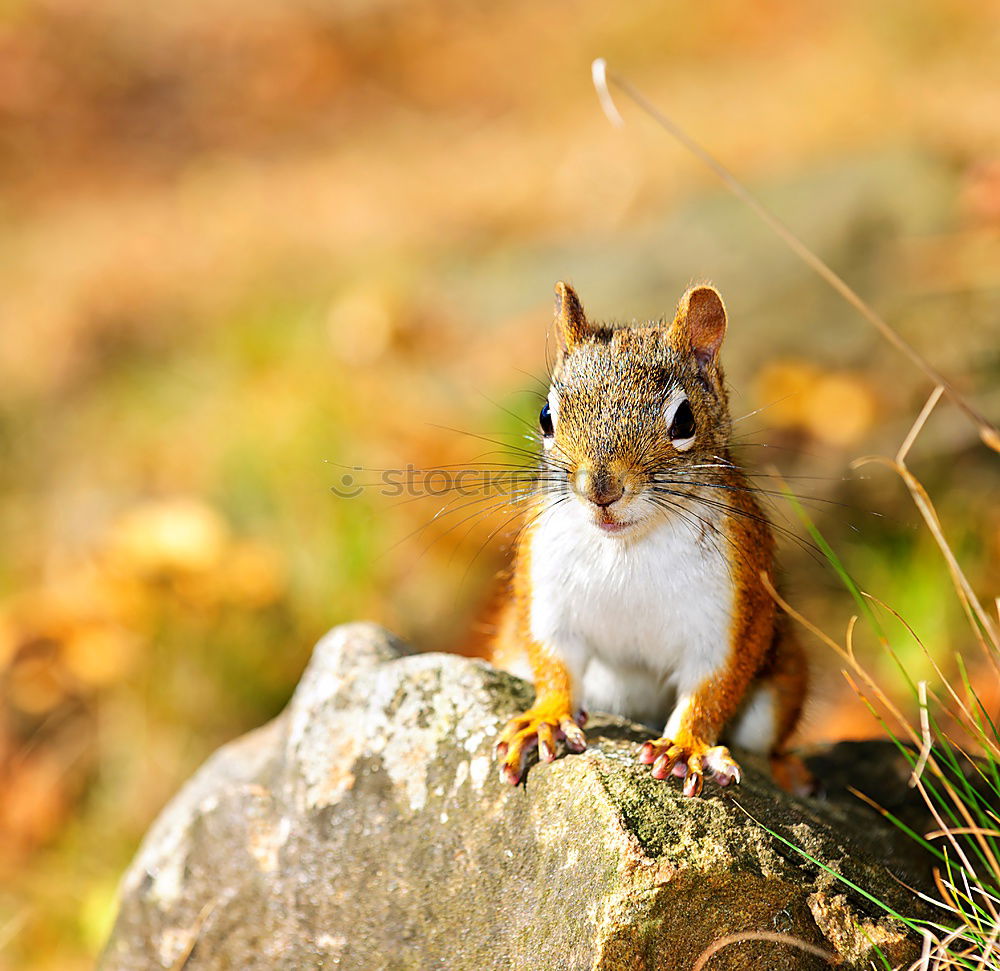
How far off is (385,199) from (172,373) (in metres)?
2.94

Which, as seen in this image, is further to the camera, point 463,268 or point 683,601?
point 463,268

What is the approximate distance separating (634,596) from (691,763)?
1.24ft

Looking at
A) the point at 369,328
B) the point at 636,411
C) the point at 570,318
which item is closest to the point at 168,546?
the point at 369,328

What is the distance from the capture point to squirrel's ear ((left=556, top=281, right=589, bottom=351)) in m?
2.71

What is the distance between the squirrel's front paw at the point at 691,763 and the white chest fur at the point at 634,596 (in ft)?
0.66

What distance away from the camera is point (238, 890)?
2.74 m

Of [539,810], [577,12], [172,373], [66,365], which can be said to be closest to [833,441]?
[539,810]

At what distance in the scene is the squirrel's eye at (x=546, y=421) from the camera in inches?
102

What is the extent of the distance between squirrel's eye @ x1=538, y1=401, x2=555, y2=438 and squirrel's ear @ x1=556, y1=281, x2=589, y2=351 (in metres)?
0.20

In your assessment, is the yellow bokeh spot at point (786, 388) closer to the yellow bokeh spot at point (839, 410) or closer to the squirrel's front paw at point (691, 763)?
the yellow bokeh spot at point (839, 410)

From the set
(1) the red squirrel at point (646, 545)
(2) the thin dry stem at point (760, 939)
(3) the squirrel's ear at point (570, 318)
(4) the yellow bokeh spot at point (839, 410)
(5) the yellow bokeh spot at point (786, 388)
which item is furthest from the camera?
(5) the yellow bokeh spot at point (786, 388)

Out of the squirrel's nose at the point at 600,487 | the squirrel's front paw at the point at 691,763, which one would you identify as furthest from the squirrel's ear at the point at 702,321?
the squirrel's front paw at the point at 691,763

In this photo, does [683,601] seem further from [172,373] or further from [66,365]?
[66,365]

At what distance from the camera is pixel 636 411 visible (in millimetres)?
2463
